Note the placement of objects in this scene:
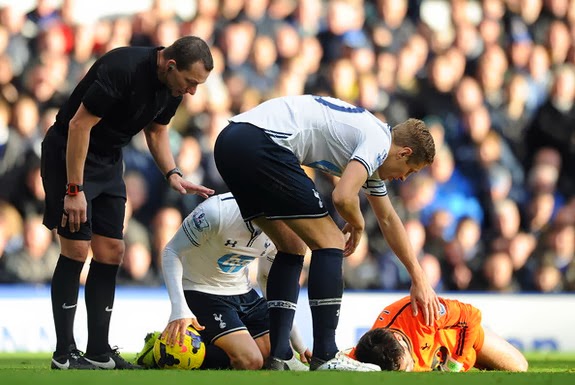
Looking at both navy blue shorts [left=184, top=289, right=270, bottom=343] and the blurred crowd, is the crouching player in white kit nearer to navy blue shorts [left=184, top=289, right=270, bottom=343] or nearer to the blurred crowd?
navy blue shorts [left=184, top=289, right=270, bottom=343]

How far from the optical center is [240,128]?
5309 mm

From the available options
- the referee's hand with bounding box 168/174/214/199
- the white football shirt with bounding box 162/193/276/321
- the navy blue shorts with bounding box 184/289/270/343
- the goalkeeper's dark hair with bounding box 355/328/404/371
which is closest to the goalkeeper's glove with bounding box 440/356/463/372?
the goalkeeper's dark hair with bounding box 355/328/404/371

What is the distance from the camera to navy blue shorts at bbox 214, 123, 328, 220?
514 cm

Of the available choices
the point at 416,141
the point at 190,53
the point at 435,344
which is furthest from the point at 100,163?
the point at 435,344

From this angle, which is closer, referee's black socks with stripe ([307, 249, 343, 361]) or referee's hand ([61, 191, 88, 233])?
referee's black socks with stripe ([307, 249, 343, 361])

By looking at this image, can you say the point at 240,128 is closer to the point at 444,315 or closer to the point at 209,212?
the point at 209,212

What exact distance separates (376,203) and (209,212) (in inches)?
48.1

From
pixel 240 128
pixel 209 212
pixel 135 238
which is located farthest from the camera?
pixel 135 238

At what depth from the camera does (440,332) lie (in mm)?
5984

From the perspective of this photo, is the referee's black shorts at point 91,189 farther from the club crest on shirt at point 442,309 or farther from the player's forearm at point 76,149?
the club crest on shirt at point 442,309

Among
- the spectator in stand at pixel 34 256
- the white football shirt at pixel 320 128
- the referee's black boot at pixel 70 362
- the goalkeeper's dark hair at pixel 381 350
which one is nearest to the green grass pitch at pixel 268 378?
the goalkeeper's dark hair at pixel 381 350

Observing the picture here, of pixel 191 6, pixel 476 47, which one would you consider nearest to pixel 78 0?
pixel 191 6

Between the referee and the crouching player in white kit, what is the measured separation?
1.01 ft

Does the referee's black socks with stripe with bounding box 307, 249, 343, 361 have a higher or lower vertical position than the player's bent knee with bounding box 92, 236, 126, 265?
lower
